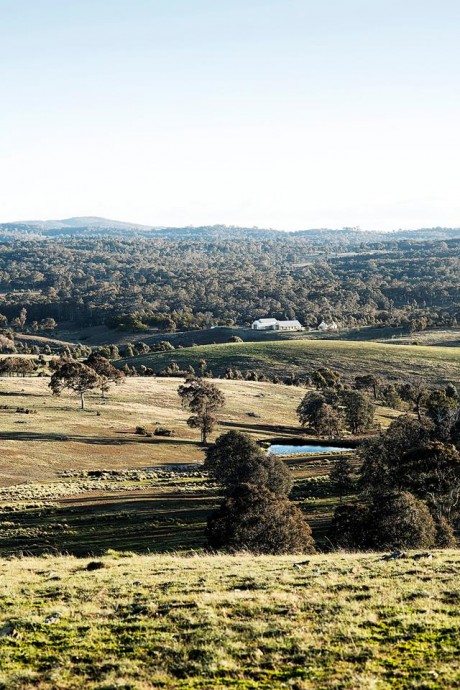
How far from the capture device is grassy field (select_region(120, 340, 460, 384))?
15950 centimetres

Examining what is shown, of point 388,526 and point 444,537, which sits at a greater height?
point 388,526

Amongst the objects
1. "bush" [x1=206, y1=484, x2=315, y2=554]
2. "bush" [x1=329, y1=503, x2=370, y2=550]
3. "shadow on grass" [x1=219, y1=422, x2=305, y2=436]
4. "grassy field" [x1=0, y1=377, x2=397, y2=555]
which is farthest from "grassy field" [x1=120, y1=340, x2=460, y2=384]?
"bush" [x1=206, y1=484, x2=315, y2=554]

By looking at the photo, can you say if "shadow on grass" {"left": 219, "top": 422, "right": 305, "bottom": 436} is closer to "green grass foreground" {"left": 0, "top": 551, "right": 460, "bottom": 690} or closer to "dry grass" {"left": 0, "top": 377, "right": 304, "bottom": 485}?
"dry grass" {"left": 0, "top": 377, "right": 304, "bottom": 485}

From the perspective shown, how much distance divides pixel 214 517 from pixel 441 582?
705 inches

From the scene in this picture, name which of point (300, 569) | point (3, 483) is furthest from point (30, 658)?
point (3, 483)

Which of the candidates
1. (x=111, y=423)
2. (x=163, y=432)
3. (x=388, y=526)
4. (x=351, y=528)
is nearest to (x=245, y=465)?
(x=351, y=528)

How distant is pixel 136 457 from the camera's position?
82.0 meters

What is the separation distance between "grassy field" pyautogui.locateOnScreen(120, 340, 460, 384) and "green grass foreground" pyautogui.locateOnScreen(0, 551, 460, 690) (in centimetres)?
13932

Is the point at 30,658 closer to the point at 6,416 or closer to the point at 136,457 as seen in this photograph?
the point at 136,457

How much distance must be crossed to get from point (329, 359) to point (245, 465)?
118 metres

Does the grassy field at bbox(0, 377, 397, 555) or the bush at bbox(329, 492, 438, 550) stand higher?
the bush at bbox(329, 492, 438, 550)

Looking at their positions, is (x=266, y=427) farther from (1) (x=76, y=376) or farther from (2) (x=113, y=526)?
(2) (x=113, y=526)

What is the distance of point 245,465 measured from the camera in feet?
183

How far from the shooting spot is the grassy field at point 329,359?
160 m
